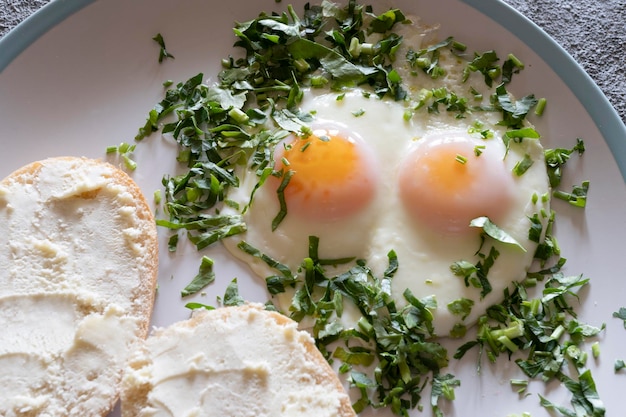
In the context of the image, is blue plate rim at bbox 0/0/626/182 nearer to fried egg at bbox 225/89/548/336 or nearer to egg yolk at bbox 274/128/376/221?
fried egg at bbox 225/89/548/336

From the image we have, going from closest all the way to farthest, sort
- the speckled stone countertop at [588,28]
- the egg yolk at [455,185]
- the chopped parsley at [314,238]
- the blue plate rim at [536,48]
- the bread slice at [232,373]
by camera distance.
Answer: the bread slice at [232,373] < the chopped parsley at [314,238] < the egg yolk at [455,185] < the blue plate rim at [536,48] < the speckled stone countertop at [588,28]

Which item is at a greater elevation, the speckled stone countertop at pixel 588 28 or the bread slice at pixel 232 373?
the speckled stone countertop at pixel 588 28

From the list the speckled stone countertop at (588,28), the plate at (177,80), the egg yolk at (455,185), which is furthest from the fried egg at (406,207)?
the speckled stone countertop at (588,28)

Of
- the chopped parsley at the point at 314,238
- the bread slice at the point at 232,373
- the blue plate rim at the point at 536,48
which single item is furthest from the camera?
the blue plate rim at the point at 536,48

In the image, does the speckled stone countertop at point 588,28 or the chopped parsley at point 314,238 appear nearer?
the chopped parsley at point 314,238

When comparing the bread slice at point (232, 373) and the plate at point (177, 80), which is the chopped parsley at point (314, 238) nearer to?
the plate at point (177, 80)

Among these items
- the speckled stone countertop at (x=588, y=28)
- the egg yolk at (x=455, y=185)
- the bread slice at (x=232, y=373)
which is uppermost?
the speckled stone countertop at (x=588, y=28)
